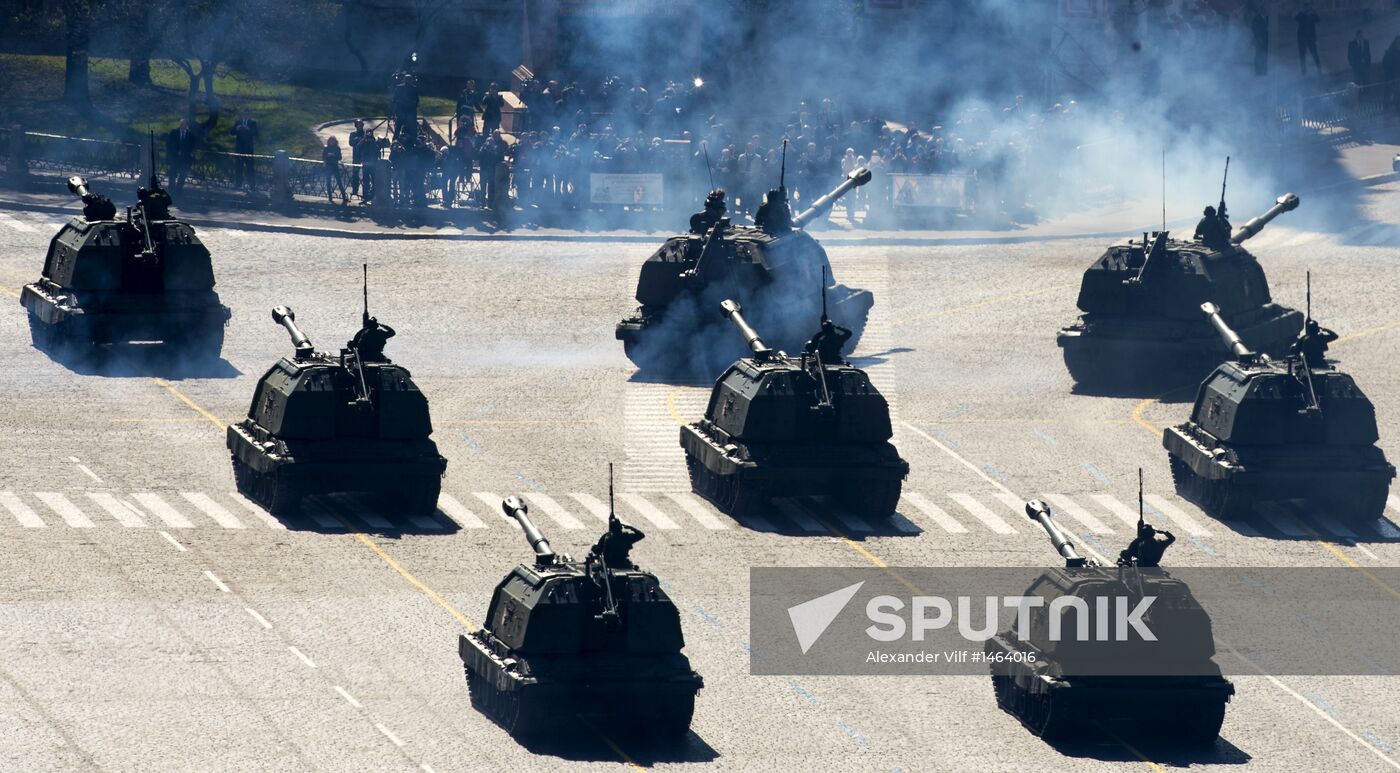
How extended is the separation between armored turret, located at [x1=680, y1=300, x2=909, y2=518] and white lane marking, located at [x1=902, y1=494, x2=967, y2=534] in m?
0.69

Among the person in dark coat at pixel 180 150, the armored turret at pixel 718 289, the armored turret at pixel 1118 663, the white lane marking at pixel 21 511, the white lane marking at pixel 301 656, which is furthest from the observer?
the person in dark coat at pixel 180 150

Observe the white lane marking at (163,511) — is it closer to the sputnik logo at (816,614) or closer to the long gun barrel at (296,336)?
the long gun barrel at (296,336)

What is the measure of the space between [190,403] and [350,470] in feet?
29.3

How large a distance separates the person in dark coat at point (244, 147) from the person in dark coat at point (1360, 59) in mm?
33822

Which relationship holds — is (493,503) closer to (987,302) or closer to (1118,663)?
(1118,663)

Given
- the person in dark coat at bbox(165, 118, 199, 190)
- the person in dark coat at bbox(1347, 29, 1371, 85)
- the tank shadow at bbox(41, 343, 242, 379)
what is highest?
the person in dark coat at bbox(1347, 29, 1371, 85)

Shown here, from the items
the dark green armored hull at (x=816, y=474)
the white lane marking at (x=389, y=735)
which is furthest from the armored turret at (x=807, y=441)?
the white lane marking at (x=389, y=735)

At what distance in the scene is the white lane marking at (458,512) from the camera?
155 feet

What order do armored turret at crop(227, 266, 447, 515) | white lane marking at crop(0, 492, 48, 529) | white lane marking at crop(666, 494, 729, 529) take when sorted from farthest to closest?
1. white lane marking at crop(666, 494, 729, 529)
2. armored turret at crop(227, 266, 447, 515)
3. white lane marking at crop(0, 492, 48, 529)

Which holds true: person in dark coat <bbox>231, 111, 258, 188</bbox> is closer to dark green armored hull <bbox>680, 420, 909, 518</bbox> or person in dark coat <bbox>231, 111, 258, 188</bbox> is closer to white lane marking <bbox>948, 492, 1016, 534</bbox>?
dark green armored hull <bbox>680, 420, 909, 518</bbox>

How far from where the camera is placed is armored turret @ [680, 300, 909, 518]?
159 feet

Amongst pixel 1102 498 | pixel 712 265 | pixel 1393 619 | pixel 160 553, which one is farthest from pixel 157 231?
pixel 1393 619

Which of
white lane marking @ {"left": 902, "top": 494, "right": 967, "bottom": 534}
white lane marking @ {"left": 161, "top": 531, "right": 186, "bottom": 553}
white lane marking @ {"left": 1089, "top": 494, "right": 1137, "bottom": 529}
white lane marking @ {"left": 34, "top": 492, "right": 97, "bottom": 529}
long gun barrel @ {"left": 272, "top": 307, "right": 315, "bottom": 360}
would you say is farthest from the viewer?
long gun barrel @ {"left": 272, "top": 307, "right": 315, "bottom": 360}

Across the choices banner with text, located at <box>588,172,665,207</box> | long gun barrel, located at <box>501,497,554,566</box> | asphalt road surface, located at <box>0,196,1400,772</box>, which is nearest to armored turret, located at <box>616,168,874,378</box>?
asphalt road surface, located at <box>0,196,1400,772</box>
